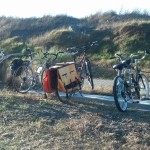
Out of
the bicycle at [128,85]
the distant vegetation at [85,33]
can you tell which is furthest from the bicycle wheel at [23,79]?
the distant vegetation at [85,33]

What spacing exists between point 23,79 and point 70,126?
4.04 metres

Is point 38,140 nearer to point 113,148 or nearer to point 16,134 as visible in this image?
point 16,134

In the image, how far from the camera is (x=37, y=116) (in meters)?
8.04

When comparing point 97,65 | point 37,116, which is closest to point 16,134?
point 37,116

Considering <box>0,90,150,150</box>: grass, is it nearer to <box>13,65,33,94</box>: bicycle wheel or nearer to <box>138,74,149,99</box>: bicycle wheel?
<box>138,74,149,99</box>: bicycle wheel

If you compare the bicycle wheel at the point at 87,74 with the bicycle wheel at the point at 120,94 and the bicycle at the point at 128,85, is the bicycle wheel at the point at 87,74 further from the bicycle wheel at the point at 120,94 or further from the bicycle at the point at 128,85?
the bicycle wheel at the point at 120,94

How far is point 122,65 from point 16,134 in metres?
2.43

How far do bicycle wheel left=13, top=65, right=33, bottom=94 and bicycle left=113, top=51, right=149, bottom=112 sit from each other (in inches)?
111

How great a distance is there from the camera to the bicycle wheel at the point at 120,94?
26.7 feet

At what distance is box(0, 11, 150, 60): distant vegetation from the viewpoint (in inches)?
932

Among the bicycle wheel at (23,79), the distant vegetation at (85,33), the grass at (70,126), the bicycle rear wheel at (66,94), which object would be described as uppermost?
the distant vegetation at (85,33)

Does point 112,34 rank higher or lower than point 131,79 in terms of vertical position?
higher

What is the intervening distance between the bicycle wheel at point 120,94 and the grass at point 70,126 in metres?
0.14

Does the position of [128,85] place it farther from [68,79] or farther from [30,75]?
[30,75]
